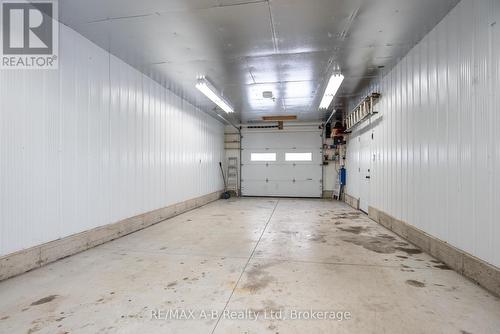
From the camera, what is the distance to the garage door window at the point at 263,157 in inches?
427

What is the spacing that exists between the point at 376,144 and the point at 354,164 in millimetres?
2251

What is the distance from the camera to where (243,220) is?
236 inches

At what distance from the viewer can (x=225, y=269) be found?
10.0ft

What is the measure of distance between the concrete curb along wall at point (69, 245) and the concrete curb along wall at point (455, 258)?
4.93 m

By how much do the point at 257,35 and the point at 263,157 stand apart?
294 inches

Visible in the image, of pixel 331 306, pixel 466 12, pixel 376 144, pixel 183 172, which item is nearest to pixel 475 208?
pixel 331 306

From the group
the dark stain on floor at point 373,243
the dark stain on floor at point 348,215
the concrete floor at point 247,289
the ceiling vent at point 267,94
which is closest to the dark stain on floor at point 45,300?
the concrete floor at point 247,289

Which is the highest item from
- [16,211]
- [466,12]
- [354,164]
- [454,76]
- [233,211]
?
[466,12]

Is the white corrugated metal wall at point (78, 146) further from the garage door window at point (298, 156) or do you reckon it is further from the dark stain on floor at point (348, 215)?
the garage door window at point (298, 156)

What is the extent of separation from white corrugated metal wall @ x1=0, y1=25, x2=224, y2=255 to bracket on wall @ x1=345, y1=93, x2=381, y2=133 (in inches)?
190

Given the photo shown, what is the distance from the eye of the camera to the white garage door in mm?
10531

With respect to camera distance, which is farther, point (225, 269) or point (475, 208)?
point (225, 269)

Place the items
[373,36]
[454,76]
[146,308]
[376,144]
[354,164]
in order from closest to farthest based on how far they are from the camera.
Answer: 1. [146,308]
2. [454,76]
3. [373,36]
4. [376,144]
5. [354,164]

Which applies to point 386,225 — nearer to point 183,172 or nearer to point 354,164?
point 354,164
